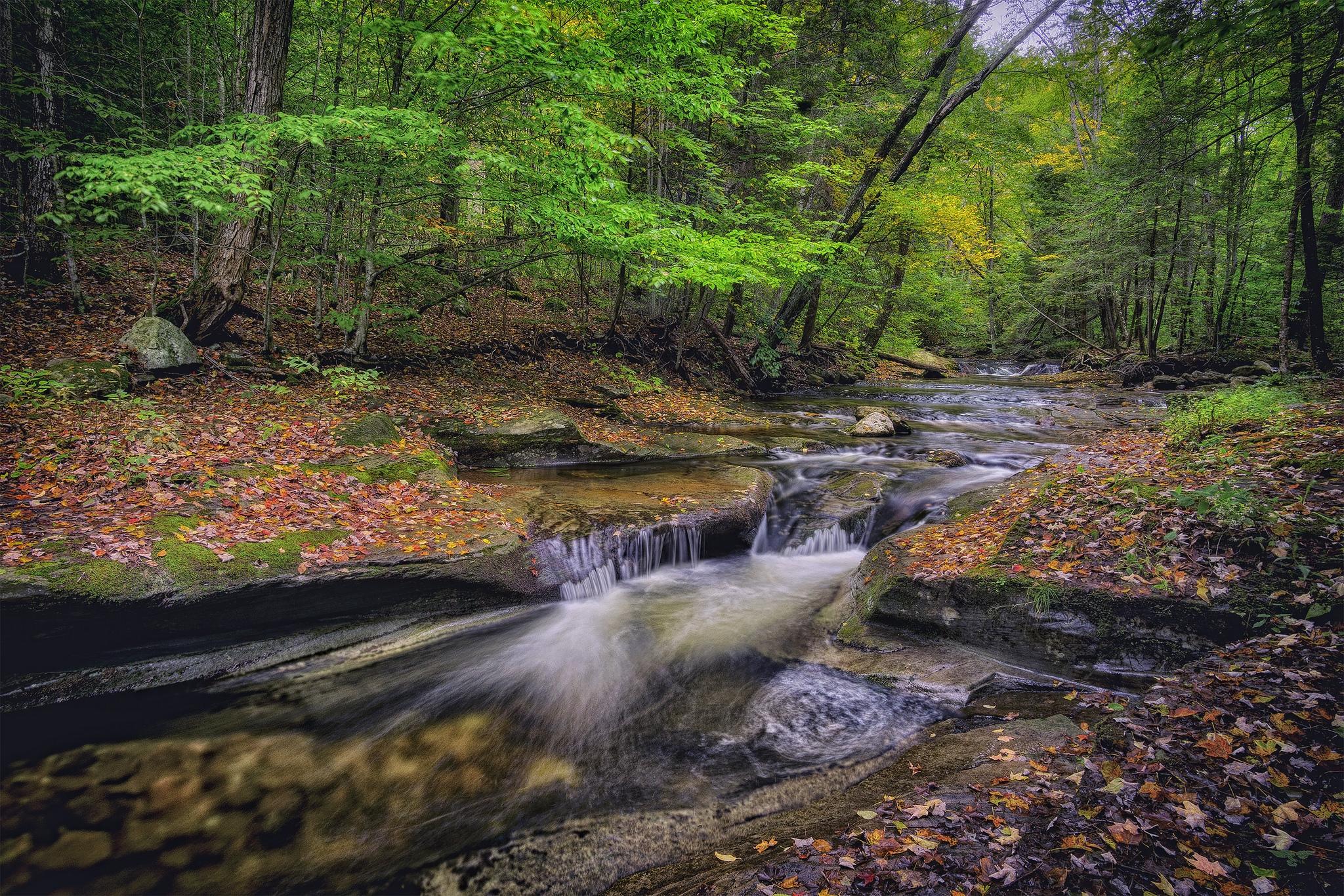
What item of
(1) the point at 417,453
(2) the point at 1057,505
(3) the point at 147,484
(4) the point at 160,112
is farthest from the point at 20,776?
(4) the point at 160,112

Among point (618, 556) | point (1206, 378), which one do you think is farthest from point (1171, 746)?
point (1206, 378)

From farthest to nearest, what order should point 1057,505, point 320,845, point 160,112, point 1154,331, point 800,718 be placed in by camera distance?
point 1154,331 → point 160,112 → point 1057,505 → point 800,718 → point 320,845

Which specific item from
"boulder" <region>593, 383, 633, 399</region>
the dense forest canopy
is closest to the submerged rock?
the dense forest canopy

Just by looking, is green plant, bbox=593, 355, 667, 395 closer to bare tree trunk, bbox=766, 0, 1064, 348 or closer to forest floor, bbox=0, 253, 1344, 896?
forest floor, bbox=0, 253, 1344, 896

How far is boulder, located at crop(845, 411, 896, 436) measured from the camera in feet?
40.7

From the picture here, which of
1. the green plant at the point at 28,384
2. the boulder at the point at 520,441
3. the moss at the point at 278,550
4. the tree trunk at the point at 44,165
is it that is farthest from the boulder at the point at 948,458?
the tree trunk at the point at 44,165

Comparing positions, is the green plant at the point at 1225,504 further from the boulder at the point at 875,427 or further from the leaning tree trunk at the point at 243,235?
the leaning tree trunk at the point at 243,235

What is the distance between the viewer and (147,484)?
541cm

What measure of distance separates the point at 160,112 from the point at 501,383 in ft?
26.8

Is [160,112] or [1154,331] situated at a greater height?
[160,112]

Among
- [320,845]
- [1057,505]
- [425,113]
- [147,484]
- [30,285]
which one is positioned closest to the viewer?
[320,845]

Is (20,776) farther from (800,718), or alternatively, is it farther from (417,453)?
(800,718)

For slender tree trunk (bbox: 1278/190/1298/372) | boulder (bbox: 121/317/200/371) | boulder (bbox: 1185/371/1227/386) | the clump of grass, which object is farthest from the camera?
boulder (bbox: 1185/371/1227/386)

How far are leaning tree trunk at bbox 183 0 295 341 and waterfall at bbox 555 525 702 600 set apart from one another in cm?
660
